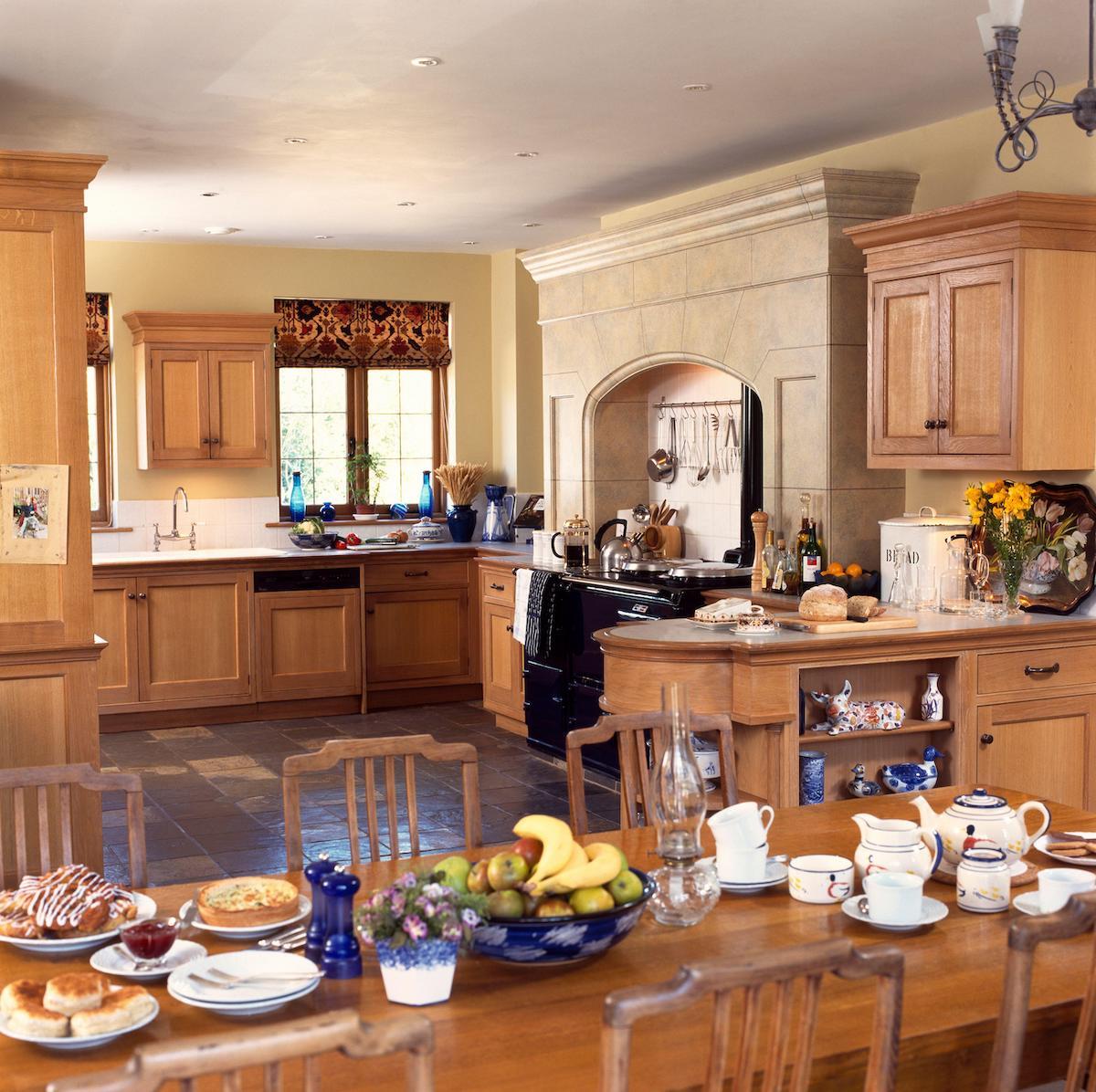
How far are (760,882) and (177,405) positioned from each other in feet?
21.1

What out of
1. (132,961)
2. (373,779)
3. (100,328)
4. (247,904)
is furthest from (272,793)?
(132,961)

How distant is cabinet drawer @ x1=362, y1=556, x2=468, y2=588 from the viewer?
26.7 ft

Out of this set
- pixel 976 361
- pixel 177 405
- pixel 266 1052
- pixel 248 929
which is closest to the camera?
pixel 266 1052

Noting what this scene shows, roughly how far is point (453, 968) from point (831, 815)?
1206 millimetres

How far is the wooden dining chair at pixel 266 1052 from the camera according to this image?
1.20 meters

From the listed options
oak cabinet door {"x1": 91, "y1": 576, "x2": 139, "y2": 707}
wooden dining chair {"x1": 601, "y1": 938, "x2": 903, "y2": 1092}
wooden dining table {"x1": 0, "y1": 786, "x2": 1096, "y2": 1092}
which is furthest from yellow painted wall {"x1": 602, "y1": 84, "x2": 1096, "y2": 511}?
oak cabinet door {"x1": 91, "y1": 576, "x2": 139, "y2": 707}

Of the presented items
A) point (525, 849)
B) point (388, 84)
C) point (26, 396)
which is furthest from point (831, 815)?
point (388, 84)

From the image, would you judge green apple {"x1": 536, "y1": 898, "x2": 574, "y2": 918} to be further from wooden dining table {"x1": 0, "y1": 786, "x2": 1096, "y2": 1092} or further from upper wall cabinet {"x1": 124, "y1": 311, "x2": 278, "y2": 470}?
upper wall cabinet {"x1": 124, "y1": 311, "x2": 278, "y2": 470}

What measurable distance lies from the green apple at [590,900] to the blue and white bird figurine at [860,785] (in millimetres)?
2780

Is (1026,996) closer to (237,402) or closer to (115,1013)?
(115,1013)

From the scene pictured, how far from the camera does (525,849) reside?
81.8 inches

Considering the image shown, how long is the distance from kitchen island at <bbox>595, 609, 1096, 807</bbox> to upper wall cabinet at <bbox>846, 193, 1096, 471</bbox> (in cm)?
62

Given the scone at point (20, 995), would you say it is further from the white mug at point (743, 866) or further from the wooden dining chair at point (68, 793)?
the white mug at point (743, 866)

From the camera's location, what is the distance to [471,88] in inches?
193
